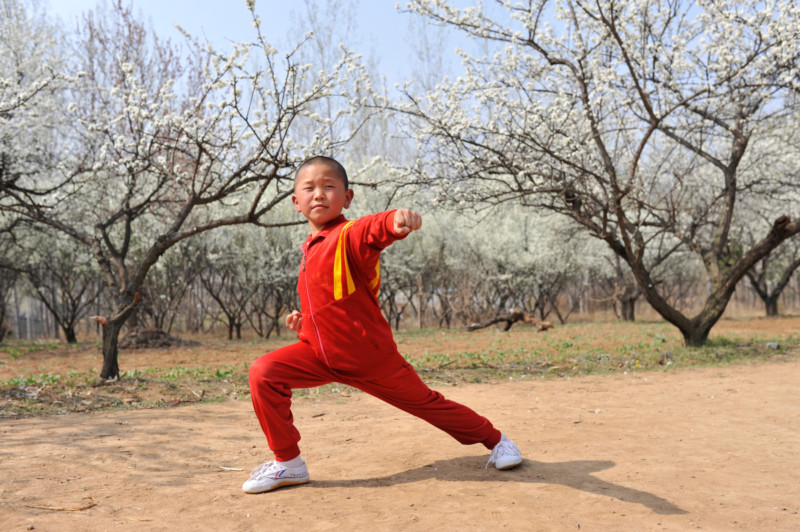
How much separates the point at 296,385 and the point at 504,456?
1.28 metres

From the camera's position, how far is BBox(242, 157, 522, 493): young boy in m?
3.18

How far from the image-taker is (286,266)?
63.1ft

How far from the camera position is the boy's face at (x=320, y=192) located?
10.8 feet

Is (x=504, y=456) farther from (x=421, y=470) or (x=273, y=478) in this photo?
(x=273, y=478)

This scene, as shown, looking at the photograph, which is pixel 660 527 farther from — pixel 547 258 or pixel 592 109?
pixel 547 258

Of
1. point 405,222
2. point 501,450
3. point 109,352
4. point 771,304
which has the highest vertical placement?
point 405,222

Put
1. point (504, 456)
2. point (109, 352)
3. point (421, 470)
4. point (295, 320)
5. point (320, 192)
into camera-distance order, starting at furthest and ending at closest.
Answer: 1. point (109, 352)
2. point (421, 470)
3. point (504, 456)
4. point (295, 320)
5. point (320, 192)

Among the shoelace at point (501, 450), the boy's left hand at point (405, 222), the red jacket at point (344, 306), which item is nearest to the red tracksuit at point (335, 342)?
the red jacket at point (344, 306)

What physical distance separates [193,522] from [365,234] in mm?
1540

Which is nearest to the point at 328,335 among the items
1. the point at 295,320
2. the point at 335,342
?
the point at 335,342

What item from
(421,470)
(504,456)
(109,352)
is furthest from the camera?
(109,352)

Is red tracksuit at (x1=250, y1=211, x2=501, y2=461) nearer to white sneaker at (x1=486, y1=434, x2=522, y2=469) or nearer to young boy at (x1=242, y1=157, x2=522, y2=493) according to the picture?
young boy at (x1=242, y1=157, x2=522, y2=493)

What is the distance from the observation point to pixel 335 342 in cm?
322

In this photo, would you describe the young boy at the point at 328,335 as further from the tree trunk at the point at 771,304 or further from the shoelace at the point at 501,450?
the tree trunk at the point at 771,304
